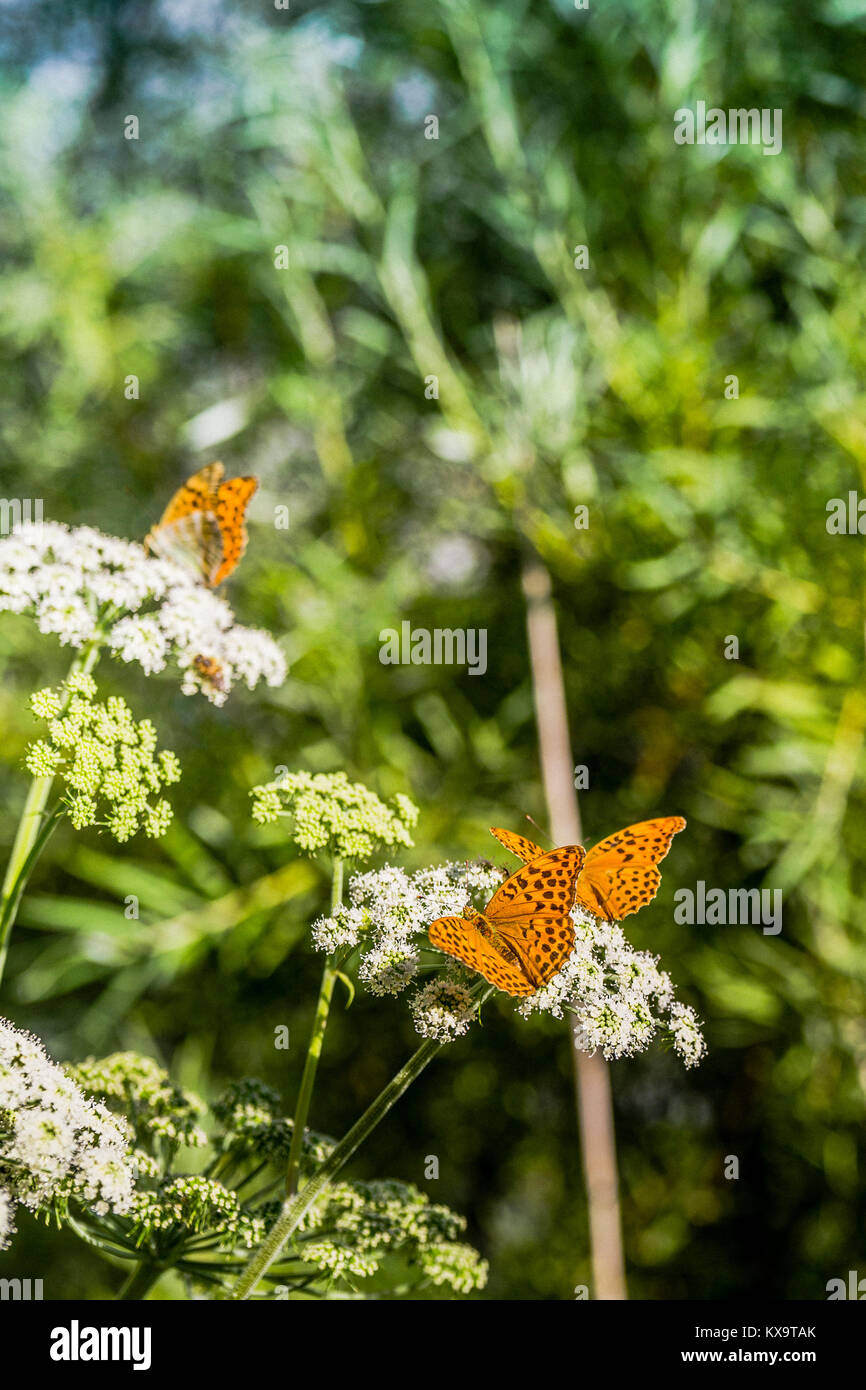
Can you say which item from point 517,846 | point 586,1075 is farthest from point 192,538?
point 586,1075

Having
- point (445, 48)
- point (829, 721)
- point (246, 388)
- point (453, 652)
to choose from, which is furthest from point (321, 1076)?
point (445, 48)

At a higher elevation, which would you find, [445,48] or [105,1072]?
[445,48]

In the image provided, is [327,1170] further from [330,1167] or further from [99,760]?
[99,760]

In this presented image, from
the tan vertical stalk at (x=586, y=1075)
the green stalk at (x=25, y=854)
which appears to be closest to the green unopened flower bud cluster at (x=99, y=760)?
the green stalk at (x=25, y=854)

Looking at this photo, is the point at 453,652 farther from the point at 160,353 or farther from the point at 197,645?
the point at 197,645

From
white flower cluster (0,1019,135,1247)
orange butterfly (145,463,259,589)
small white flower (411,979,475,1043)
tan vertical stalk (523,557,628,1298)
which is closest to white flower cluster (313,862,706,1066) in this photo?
small white flower (411,979,475,1043)

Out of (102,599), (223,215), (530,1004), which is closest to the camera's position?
(530,1004)

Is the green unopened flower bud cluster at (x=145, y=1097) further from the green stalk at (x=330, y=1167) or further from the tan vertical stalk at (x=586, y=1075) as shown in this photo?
the tan vertical stalk at (x=586, y=1075)
